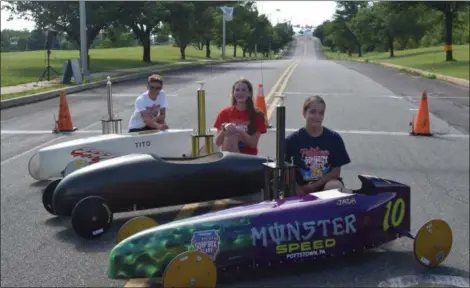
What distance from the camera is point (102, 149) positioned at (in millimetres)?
7180

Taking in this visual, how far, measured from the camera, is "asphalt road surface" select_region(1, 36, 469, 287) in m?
4.67

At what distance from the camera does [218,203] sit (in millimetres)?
6367

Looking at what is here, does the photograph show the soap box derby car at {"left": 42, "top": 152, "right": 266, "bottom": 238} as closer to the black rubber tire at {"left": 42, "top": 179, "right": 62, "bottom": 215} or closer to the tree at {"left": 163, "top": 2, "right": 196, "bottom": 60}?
the black rubber tire at {"left": 42, "top": 179, "right": 62, "bottom": 215}

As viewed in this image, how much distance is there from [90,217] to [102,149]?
192cm

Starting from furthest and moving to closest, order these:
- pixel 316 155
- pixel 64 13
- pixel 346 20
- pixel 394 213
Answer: pixel 346 20 → pixel 64 13 → pixel 316 155 → pixel 394 213

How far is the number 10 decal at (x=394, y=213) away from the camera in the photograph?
4.77m

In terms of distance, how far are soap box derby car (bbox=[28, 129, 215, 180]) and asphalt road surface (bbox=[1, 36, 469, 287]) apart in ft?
1.06

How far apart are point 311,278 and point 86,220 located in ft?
6.90

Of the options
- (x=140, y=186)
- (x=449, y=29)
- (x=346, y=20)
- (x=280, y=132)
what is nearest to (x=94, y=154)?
(x=140, y=186)

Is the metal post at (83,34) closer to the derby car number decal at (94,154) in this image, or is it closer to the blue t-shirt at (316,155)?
the derby car number decal at (94,154)

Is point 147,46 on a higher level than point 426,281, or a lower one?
higher

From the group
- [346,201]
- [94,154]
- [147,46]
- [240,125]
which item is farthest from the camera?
[147,46]

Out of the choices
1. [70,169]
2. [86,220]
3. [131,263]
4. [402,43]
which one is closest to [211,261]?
[131,263]

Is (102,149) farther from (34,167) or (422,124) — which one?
(422,124)
